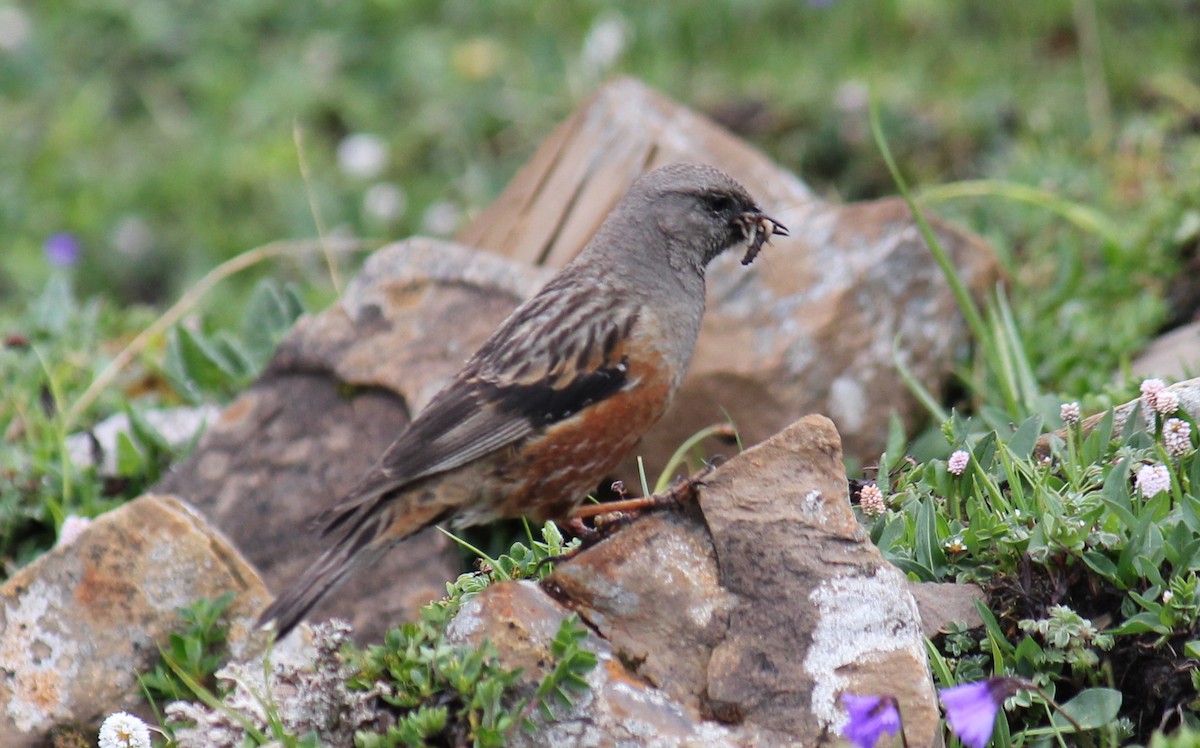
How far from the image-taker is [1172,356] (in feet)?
16.5

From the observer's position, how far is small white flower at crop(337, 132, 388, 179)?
888 centimetres

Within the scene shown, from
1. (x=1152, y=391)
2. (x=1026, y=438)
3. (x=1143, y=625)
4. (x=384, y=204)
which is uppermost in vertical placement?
(x=1152, y=391)

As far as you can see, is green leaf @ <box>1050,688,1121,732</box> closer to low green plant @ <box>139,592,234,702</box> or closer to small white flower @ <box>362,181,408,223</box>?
low green plant @ <box>139,592,234,702</box>

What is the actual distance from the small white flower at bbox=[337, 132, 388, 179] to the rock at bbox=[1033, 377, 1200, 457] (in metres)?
5.79

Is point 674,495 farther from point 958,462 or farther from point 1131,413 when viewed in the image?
point 1131,413

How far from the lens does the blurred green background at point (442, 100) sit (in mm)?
8188

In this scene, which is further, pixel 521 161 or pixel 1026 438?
pixel 521 161

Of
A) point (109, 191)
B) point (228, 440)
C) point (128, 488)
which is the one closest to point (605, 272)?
point (228, 440)

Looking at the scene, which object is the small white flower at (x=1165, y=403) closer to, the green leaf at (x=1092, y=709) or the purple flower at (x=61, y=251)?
the green leaf at (x=1092, y=709)

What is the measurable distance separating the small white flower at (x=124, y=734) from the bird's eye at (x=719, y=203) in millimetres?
2382

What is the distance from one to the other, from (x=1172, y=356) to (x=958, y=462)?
179 centimetres

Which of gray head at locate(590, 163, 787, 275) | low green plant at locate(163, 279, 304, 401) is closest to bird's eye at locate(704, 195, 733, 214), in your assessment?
gray head at locate(590, 163, 787, 275)

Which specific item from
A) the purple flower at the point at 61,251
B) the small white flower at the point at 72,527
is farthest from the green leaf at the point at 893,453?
the purple flower at the point at 61,251

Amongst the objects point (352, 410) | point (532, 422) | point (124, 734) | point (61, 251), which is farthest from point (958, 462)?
point (61, 251)
